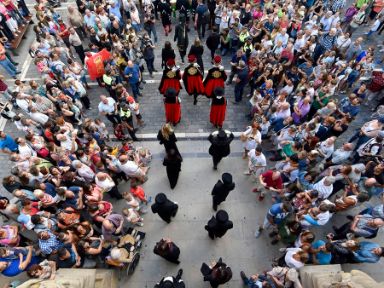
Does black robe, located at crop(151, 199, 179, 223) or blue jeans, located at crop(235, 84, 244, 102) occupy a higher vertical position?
blue jeans, located at crop(235, 84, 244, 102)

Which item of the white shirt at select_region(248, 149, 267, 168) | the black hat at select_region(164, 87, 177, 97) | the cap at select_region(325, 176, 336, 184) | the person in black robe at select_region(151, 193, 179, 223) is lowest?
the person in black robe at select_region(151, 193, 179, 223)

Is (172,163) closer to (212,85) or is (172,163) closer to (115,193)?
(115,193)

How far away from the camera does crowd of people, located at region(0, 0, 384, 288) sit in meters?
6.16

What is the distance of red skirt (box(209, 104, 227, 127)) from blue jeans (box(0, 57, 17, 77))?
8.50 m

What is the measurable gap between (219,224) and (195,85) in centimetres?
531

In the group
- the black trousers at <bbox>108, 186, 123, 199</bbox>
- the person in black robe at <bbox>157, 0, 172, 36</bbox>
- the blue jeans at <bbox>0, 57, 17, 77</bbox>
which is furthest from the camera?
the person in black robe at <bbox>157, 0, 172, 36</bbox>

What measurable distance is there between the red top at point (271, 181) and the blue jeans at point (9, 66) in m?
10.8

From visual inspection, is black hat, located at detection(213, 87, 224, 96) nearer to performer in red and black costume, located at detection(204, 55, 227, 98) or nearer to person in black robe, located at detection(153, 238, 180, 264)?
performer in red and black costume, located at detection(204, 55, 227, 98)

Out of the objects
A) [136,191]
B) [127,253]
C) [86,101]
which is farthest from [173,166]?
[86,101]

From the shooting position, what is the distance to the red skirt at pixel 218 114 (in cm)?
917

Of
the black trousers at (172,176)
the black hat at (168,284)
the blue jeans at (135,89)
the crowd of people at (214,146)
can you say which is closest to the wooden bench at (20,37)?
the crowd of people at (214,146)

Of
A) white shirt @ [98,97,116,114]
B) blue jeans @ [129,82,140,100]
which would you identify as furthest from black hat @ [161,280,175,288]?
blue jeans @ [129,82,140,100]

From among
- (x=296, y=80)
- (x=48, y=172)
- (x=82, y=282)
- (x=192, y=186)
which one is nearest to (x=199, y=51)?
(x=296, y=80)

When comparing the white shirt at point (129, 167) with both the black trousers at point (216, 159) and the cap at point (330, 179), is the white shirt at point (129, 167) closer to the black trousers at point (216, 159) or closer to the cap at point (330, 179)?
the black trousers at point (216, 159)
